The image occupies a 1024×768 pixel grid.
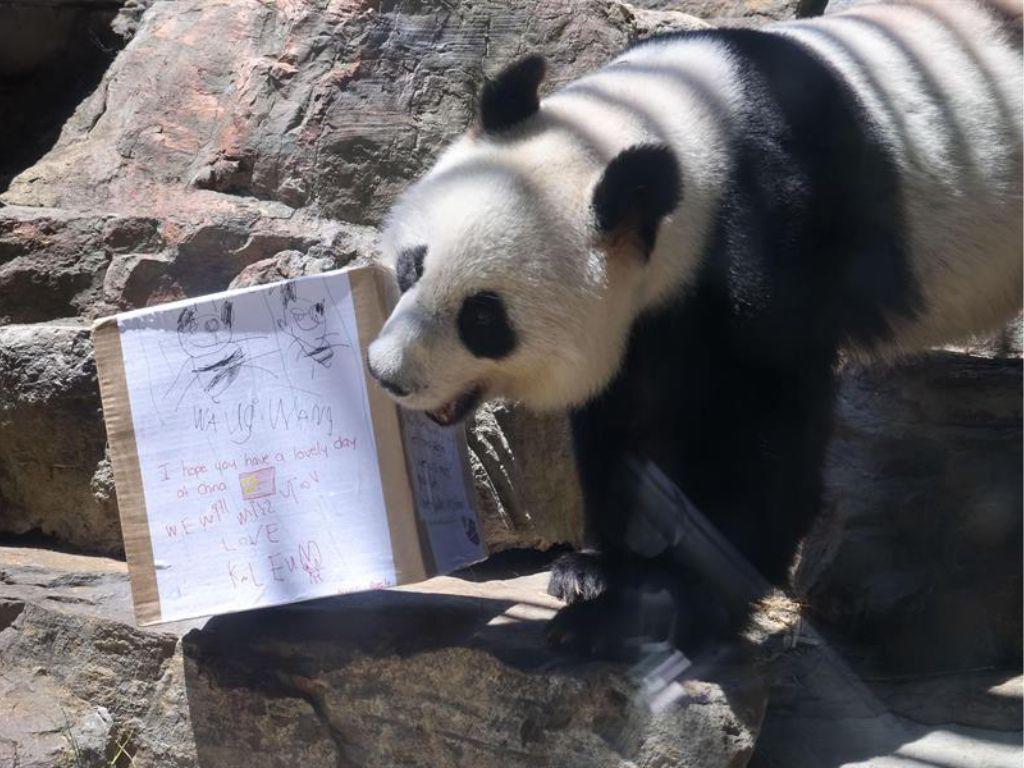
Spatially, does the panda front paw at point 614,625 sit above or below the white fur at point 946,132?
below

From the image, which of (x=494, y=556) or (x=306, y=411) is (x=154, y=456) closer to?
(x=306, y=411)

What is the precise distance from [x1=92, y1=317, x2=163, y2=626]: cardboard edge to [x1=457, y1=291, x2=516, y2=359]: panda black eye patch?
3.09 ft

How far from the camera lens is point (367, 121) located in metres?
4.79

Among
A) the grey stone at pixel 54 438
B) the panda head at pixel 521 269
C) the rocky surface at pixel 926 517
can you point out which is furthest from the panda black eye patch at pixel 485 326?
the grey stone at pixel 54 438

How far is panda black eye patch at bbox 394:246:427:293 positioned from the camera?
3.23 m

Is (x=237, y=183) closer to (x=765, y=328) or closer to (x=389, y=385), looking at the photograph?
(x=389, y=385)

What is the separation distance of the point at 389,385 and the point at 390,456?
242 millimetres

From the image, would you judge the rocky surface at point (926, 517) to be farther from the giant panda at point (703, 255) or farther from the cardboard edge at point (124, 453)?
the cardboard edge at point (124, 453)

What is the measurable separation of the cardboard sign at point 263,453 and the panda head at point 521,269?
0.16 metres

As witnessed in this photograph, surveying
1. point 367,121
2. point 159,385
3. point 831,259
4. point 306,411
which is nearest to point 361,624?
point 306,411

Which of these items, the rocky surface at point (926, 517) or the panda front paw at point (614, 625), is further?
the rocky surface at point (926, 517)

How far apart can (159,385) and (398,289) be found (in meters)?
0.69

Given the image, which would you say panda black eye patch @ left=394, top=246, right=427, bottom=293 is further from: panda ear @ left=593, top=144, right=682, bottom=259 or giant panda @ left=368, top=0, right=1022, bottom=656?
panda ear @ left=593, top=144, right=682, bottom=259

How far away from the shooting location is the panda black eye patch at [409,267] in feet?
10.6
